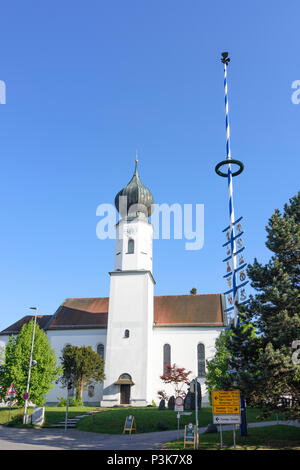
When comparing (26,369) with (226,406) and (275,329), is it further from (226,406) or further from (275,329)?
(275,329)

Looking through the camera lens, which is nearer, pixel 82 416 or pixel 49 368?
pixel 82 416

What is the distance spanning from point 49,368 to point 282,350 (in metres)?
26.0

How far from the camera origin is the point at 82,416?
2972 centimetres

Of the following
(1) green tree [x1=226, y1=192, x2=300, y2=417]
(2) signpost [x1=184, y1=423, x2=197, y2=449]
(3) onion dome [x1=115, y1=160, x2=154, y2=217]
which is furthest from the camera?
(3) onion dome [x1=115, y1=160, x2=154, y2=217]

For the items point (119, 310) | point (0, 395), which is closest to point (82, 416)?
point (0, 395)


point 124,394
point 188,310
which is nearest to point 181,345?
point 188,310

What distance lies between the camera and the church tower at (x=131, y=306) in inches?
1586

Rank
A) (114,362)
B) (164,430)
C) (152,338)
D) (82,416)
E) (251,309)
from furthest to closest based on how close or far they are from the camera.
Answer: (152,338), (114,362), (82,416), (164,430), (251,309)

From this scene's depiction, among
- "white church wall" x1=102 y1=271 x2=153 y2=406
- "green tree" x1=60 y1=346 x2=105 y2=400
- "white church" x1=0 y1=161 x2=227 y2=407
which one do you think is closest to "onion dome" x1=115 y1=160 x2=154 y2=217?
"white church" x1=0 y1=161 x2=227 y2=407

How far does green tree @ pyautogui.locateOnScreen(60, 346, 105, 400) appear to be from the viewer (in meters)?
29.9

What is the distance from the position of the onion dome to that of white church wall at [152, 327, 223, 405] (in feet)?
46.0

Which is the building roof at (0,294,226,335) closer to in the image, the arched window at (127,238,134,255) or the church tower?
the church tower
